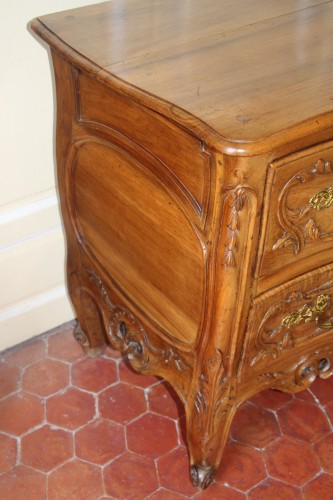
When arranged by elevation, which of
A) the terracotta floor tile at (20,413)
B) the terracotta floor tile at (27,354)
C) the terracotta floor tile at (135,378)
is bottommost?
the terracotta floor tile at (135,378)

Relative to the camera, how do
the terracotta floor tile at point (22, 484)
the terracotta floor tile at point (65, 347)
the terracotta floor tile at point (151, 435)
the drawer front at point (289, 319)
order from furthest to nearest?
the terracotta floor tile at point (65, 347) → the terracotta floor tile at point (151, 435) → the terracotta floor tile at point (22, 484) → the drawer front at point (289, 319)

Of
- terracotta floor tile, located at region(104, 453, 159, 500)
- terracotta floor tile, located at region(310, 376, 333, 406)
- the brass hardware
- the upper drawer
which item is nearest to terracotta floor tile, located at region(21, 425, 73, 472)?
terracotta floor tile, located at region(104, 453, 159, 500)

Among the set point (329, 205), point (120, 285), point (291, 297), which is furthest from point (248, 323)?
point (120, 285)

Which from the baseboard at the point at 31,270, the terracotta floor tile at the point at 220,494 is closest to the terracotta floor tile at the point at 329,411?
the terracotta floor tile at the point at 220,494

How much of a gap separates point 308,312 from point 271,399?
0.56 m

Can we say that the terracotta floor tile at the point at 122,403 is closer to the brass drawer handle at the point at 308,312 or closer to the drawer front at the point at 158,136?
the brass drawer handle at the point at 308,312

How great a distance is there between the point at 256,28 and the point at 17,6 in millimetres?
527

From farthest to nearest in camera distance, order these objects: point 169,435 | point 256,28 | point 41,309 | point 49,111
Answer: point 41,309, point 169,435, point 49,111, point 256,28

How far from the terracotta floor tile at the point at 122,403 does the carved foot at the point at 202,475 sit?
0.27 metres

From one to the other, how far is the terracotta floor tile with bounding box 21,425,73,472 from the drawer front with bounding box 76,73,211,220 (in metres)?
0.86

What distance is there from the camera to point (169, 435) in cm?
175

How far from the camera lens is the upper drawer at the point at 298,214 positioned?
3.55 feet

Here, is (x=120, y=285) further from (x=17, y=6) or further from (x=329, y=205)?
(x=17, y=6)

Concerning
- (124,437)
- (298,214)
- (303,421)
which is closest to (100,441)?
(124,437)
